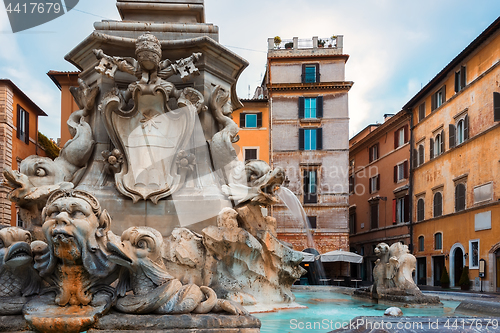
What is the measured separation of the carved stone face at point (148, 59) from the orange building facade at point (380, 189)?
107 feet

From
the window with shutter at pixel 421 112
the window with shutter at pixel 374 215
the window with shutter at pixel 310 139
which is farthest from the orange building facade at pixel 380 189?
the window with shutter at pixel 310 139

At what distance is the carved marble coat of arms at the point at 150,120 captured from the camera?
559 cm

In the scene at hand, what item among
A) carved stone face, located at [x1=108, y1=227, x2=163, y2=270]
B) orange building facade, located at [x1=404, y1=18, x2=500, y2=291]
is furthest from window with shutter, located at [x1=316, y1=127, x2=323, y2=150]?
carved stone face, located at [x1=108, y1=227, x2=163, y2=270]

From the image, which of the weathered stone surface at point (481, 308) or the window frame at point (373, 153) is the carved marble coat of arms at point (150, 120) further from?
the window frame at point (373, 153)

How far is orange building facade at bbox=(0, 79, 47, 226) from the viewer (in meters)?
29.8

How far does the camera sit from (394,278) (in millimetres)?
7906

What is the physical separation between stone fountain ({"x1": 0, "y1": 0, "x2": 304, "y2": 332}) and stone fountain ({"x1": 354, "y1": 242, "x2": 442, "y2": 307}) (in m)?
2.31

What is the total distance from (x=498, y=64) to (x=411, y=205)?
13.6 meters

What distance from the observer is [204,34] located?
6.42 metres

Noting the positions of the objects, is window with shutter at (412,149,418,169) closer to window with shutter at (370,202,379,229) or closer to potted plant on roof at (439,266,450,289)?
window with shutter at (370,202,379,229)

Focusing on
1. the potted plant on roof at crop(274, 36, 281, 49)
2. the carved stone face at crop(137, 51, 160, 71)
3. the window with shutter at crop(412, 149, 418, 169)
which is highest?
the potted plant on roof at crop(274, 36, 281, 49)

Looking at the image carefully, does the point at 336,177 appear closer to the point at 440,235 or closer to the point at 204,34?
the point at 440,235

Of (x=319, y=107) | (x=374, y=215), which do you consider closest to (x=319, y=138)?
(x=319, y=107)

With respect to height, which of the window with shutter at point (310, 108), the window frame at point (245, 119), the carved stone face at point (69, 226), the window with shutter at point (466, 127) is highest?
the window with shutter at point (310, 108)
